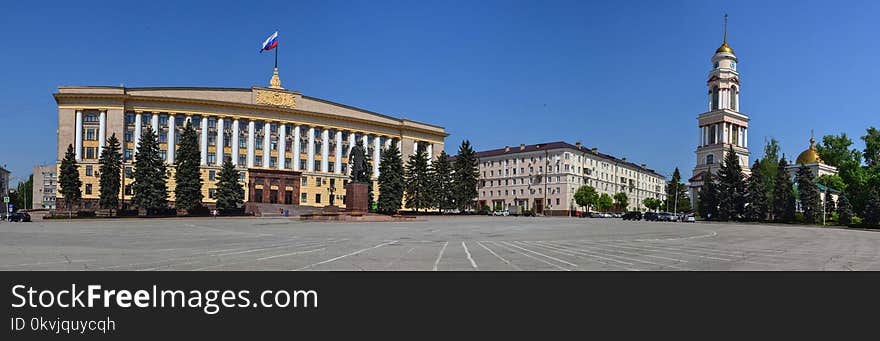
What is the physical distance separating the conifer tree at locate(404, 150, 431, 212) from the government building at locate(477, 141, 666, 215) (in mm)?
37240

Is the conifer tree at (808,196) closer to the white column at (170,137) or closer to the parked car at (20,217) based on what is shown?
the parked car at (20,217)

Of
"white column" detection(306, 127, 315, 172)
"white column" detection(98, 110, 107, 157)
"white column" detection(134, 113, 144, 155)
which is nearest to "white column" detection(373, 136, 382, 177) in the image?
"white column" detection(306, 127, 315, 172)

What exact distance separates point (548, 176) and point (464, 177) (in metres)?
33.8

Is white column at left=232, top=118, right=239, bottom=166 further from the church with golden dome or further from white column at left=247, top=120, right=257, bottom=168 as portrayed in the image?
the church with golden dome

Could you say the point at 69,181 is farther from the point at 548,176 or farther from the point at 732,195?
the point at 548,176

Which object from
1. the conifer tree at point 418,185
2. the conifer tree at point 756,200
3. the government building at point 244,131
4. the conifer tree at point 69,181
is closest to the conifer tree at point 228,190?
the government building at point 244,131

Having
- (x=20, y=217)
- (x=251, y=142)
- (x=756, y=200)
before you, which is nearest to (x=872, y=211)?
(x=756, y=200)

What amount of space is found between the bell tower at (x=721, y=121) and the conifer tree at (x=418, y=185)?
204 ft

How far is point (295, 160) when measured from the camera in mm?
87438

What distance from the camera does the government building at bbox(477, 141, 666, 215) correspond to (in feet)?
357

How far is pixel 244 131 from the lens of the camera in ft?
275

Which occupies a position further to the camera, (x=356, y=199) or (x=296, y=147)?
(x=296, y=147)

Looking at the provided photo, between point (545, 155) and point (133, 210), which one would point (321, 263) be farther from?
point (545, 155)
